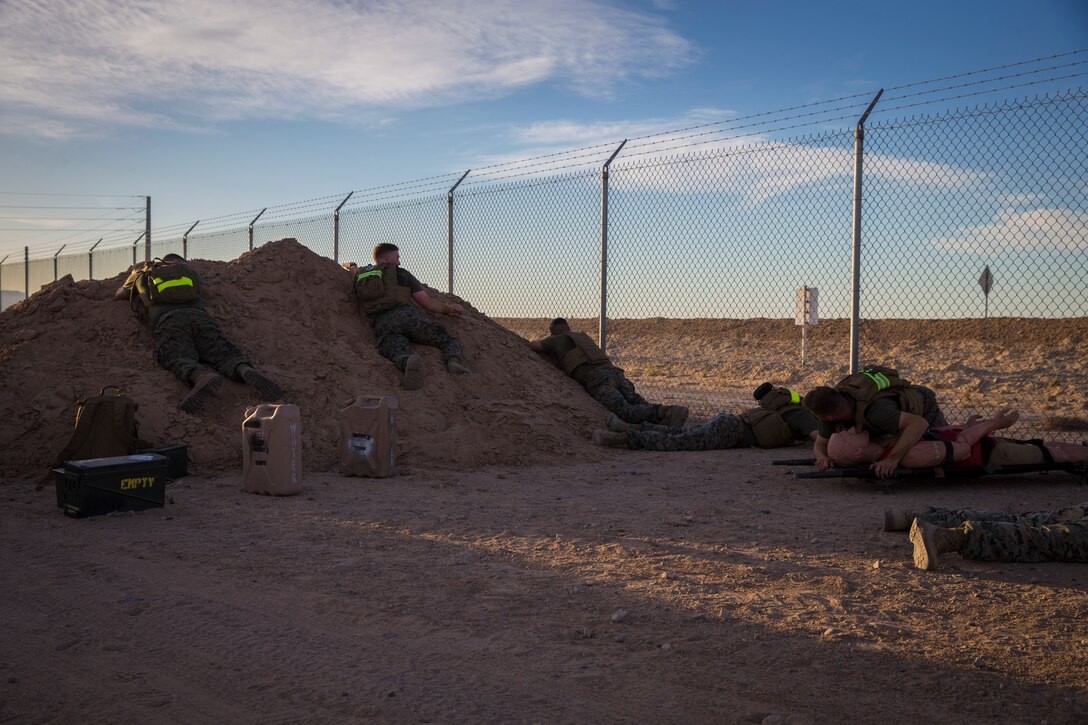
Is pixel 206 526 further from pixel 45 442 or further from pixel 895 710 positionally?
pixel 895 710

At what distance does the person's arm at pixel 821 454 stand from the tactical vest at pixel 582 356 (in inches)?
157

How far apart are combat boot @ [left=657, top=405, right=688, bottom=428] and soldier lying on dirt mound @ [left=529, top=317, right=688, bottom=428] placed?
0.02 metres

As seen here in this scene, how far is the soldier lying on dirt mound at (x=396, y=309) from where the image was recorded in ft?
28.5

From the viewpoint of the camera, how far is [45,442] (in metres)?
6.87

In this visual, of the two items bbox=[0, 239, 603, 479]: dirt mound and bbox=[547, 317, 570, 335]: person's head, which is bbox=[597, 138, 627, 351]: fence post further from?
bbox=[0, 239, 603, 479]: dirt mound

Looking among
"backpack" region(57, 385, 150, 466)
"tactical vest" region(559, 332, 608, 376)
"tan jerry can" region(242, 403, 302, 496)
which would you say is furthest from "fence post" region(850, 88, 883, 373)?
"backpack" region(57, 385, 150, 466)

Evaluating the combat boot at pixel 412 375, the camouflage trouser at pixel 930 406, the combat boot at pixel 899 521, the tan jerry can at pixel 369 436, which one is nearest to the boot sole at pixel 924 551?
the combat boot at pixel 899 521

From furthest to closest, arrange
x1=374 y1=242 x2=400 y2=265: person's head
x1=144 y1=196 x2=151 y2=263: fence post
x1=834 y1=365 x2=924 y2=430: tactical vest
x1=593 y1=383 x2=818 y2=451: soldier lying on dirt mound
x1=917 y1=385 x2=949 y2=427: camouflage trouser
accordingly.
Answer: x1=144 y1=196 x2=151 y2=263: fence post → x1=374 y1=242 x2=400 y2=265: person's head → x1=593 y1=383 x2=818 y2=451: soldier lying on dirt mound → x1=917 y1=385 x2=949 y2=427: camouflage trouser → x1=834 y1=365 x2=924 y2=430: tactical vest

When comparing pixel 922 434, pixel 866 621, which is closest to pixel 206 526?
pixel 866 621

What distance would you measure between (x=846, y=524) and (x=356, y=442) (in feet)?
12.4

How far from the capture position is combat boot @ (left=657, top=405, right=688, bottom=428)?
347 inches

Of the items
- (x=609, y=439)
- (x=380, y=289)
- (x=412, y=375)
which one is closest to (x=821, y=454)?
(x=609, y=439)

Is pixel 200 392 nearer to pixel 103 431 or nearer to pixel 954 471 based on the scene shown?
pixel 103 431

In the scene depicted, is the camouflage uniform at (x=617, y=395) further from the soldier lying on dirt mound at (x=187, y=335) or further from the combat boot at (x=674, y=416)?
the soldier lying on dirt mound at (x=187, y=335)
